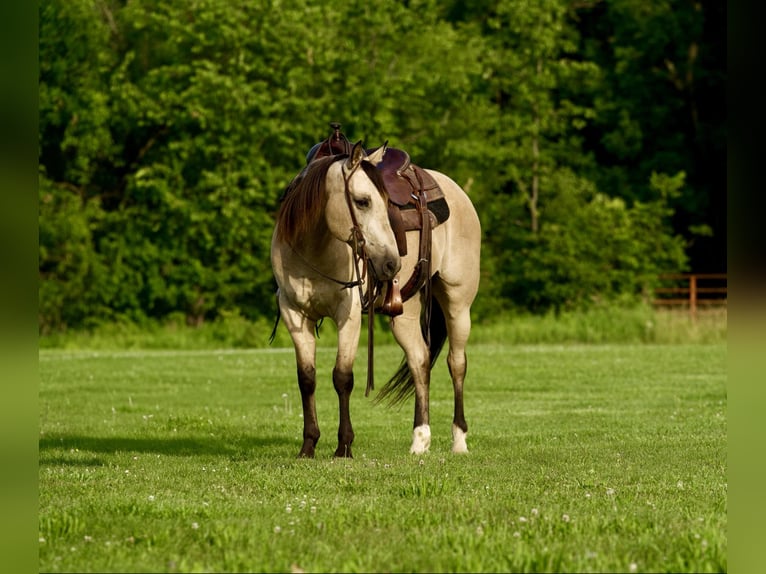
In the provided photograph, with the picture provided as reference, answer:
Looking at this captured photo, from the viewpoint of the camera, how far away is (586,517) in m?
8.02

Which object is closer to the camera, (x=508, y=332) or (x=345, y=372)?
(x=345, y=372)

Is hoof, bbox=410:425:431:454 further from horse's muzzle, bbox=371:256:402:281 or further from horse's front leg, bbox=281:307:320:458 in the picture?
horse's muzzle, bbox=371:256:402:281

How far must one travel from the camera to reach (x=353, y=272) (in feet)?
38.4

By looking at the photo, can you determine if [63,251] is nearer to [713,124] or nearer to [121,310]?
[121,310]

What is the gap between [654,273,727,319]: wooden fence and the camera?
46.6 m

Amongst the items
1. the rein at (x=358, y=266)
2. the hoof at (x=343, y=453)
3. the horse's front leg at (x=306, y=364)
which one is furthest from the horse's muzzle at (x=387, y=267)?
the hoof at (x=343, y=453)

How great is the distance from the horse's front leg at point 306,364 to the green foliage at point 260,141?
3131 centimetres

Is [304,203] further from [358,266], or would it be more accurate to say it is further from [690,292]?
[690,292]

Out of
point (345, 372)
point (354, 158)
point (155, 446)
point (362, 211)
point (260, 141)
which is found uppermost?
point (354, 158)

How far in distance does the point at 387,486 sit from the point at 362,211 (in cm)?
243

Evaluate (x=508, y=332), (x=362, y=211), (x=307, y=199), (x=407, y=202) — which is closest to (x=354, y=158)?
(x=362, y=211)

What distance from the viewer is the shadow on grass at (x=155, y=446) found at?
12898mm

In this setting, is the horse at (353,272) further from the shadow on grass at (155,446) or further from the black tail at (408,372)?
the shadow on grass at (155,446)

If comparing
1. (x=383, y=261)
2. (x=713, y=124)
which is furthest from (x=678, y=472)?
(x=713, y=124)
